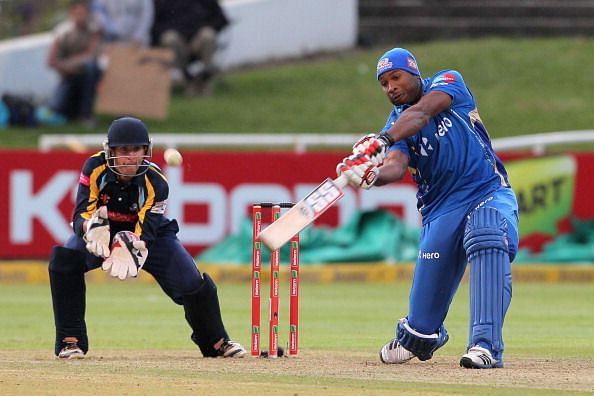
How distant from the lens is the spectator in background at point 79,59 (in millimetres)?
19766

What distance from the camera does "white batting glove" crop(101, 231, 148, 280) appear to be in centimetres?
855

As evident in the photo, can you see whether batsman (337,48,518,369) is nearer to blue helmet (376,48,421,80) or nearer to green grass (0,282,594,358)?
blue helmet (376,48,421,80)

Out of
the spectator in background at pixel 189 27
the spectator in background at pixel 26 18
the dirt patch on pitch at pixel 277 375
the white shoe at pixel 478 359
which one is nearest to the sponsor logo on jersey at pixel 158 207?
the dirt patch on pitch at pixel 277 375

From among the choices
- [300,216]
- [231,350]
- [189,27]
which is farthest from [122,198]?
[189,27]

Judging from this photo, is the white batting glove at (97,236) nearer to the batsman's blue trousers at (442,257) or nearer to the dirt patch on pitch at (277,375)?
the dirt patch on pitch at (277,375)

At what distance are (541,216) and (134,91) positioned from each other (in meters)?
5.94

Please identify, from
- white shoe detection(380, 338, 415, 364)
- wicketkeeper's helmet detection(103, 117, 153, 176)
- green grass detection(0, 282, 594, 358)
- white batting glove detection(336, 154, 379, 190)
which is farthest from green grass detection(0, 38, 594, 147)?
white batting glove detection(336, 154, 379, 190)

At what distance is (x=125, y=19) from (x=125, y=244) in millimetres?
12973

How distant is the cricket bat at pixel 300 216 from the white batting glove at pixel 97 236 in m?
1.06

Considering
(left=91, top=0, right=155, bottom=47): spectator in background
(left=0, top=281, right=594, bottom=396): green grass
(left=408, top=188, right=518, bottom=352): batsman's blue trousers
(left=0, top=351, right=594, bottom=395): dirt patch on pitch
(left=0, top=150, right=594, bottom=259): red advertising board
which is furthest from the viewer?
(left=91, top=0, right=155, bottom=47): spectator in background

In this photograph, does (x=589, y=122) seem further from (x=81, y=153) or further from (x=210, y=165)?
(x=81, y=153)

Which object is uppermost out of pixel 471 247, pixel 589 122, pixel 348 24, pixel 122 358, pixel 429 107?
pixel 348 24

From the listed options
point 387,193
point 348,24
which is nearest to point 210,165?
point 387,193

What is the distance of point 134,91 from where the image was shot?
20016 mm
